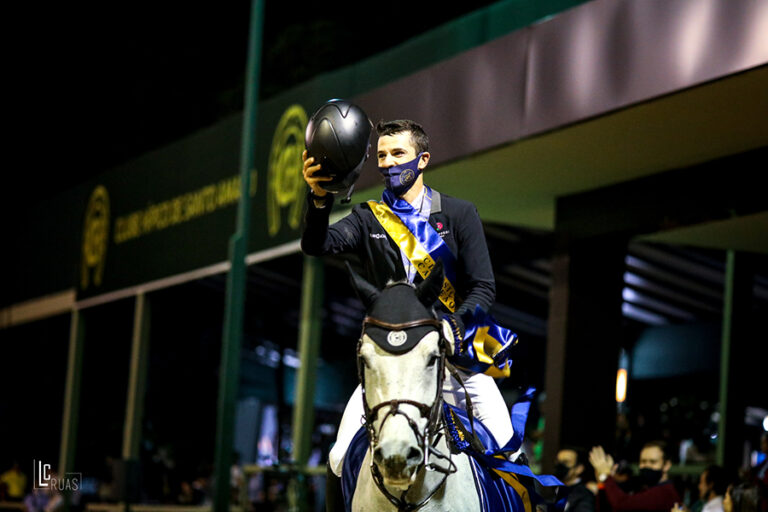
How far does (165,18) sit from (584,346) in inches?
1169

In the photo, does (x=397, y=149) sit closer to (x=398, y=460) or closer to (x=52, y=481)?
(x=398, y=460)

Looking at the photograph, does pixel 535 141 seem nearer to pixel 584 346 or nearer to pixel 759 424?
pixel 584 346

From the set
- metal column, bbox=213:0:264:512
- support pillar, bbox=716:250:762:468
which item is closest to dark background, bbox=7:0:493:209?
metal column, bbox=213:0:264:512

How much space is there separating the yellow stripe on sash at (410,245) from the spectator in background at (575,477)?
3.95 meters

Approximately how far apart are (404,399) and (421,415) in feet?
0.31

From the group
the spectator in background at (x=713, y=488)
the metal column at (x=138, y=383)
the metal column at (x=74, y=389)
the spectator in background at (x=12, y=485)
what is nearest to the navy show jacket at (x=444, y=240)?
the spectator in background at (x=713, y=488)

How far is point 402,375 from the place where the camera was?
5117 mm

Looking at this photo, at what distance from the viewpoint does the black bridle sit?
5062mm

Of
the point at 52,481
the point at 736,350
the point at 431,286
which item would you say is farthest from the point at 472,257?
the point at 52,481

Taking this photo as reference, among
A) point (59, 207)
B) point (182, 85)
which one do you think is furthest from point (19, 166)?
point (59, 207)

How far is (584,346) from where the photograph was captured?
1466cm

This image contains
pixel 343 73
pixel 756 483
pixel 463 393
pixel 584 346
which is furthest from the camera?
pixel 343 73

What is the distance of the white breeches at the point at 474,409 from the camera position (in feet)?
20.0

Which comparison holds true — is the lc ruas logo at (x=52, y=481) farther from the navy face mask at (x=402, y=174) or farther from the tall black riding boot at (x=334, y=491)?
the navy face mask at (x=402, y=174)
